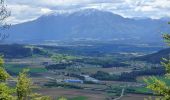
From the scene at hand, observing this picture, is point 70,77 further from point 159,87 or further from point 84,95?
point 159,87

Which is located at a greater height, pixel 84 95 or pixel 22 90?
pixel 22 90

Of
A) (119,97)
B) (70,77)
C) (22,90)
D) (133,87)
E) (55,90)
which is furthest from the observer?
(70,77)

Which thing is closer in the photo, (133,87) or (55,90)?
(55,90)

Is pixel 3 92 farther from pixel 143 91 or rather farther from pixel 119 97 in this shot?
pixel 143 91

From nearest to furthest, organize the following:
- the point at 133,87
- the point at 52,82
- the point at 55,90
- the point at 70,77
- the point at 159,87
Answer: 1. the point at 159,87
2. the point at 55,90
3. the point at 133,87
4. the point at 52,82
5. the point at 70,77

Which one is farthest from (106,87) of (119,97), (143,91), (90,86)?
(119,97)

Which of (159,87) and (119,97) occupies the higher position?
(159,87)

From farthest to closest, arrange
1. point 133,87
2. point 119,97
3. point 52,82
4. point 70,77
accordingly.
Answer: point 70,77, point 52,82, point 133,87, point 119,97

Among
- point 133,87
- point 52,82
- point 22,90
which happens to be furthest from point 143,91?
point 22,90

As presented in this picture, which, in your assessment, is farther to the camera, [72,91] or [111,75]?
[111,75]
